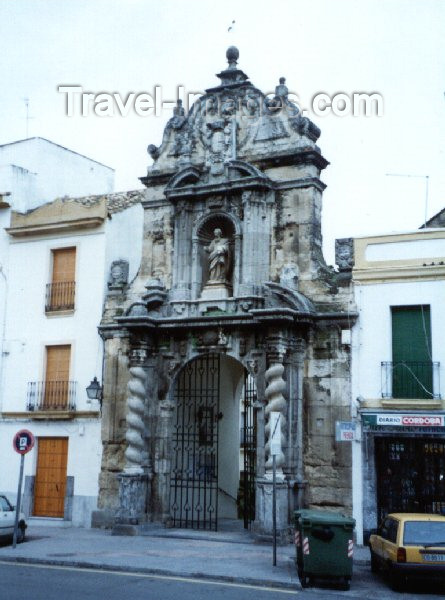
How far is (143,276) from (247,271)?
3.28 metres

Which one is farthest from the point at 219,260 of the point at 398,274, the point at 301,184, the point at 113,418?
the point at 113,418

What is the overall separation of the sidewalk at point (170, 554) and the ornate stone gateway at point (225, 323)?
845 mm

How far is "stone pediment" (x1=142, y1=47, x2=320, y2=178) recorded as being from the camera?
21.2 metres

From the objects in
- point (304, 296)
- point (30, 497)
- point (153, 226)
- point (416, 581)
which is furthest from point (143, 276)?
point (416, 581)

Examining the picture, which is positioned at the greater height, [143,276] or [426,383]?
[143,276]

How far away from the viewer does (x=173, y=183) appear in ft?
71.9

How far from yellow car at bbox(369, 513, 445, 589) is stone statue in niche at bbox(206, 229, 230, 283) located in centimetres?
875

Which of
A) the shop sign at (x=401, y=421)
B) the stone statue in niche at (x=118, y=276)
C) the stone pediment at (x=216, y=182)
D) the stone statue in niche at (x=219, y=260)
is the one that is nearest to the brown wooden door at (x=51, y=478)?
the stone statue in niche at (x=118, y=276)

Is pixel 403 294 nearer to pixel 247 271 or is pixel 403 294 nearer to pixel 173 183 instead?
pixel 247 271

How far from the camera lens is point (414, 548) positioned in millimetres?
13234

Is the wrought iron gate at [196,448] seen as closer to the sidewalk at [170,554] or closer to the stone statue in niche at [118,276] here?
the sidewalk at [170,554]

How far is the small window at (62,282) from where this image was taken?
2341cm

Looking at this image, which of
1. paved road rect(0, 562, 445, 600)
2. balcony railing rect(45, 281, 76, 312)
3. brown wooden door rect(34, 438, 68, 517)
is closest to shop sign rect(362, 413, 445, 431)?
paved road rect(0, 562, 445, 600)

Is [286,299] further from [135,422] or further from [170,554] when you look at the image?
[170,554]
